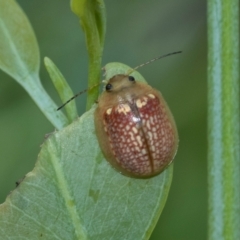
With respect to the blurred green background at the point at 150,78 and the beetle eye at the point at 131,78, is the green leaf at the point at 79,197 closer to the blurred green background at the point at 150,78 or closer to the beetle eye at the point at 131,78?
the beetle eye at the point at 131,78

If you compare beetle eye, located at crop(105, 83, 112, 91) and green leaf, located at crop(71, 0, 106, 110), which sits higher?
green leaf, located at crop(71, 0, 106, 110)

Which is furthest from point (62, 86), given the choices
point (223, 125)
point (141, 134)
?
point (223, 125)

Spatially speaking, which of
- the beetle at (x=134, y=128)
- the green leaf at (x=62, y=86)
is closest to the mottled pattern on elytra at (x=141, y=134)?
the beetle at (x=134, y=128)

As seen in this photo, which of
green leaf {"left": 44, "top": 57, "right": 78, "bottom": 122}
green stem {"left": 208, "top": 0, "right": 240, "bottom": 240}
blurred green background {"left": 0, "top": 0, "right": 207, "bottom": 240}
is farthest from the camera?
blurred green background {"left": 0, "top": 0, "right": 207, "bottom": 240}

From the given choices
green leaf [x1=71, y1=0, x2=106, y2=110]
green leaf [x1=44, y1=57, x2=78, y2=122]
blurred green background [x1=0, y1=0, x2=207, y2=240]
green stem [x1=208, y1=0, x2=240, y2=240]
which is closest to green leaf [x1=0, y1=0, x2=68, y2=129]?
green leaf [x1=44, y1=57, x2=78, y2=122]

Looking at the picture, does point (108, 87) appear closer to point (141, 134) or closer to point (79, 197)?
point (141, 134)

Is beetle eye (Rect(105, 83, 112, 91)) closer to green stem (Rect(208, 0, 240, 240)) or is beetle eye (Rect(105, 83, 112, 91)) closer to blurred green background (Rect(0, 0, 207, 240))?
green stem (Rect(208, 0, 240, 240))
